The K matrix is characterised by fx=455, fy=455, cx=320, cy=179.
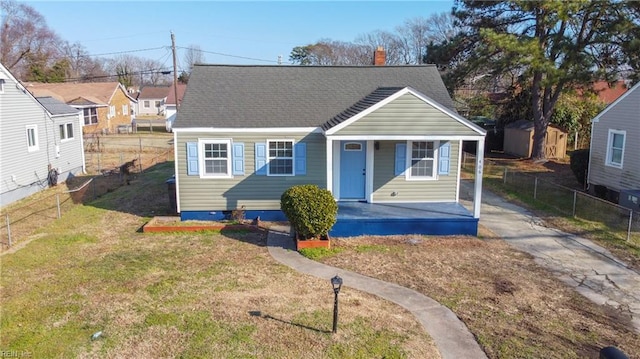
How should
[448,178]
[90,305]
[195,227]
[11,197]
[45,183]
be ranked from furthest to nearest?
[45,183] < [11,197] < [448,178] < [195,227] < [90,305]

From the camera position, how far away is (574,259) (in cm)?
1116

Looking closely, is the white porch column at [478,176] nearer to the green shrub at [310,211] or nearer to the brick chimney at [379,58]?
the green shrub at [310,211]

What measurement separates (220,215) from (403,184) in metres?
5.88

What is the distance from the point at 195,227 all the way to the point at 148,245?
163cm

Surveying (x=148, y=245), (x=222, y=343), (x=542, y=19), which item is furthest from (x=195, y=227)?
(x=542, y=19)

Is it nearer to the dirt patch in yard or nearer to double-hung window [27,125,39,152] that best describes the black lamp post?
the dirt patch in yard

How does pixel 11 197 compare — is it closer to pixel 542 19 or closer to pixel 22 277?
pixel 22 277

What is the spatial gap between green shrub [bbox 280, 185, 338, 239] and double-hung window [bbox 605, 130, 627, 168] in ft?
40.1

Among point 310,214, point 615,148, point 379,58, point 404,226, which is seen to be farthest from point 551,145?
point 310,214

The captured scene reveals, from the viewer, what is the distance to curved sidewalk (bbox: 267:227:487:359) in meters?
7.12

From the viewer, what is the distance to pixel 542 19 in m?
22.8

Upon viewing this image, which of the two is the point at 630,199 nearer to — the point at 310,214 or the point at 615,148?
the point at 615,148

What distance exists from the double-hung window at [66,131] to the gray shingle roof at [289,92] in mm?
9155

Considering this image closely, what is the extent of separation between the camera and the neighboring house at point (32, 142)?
652 inches
